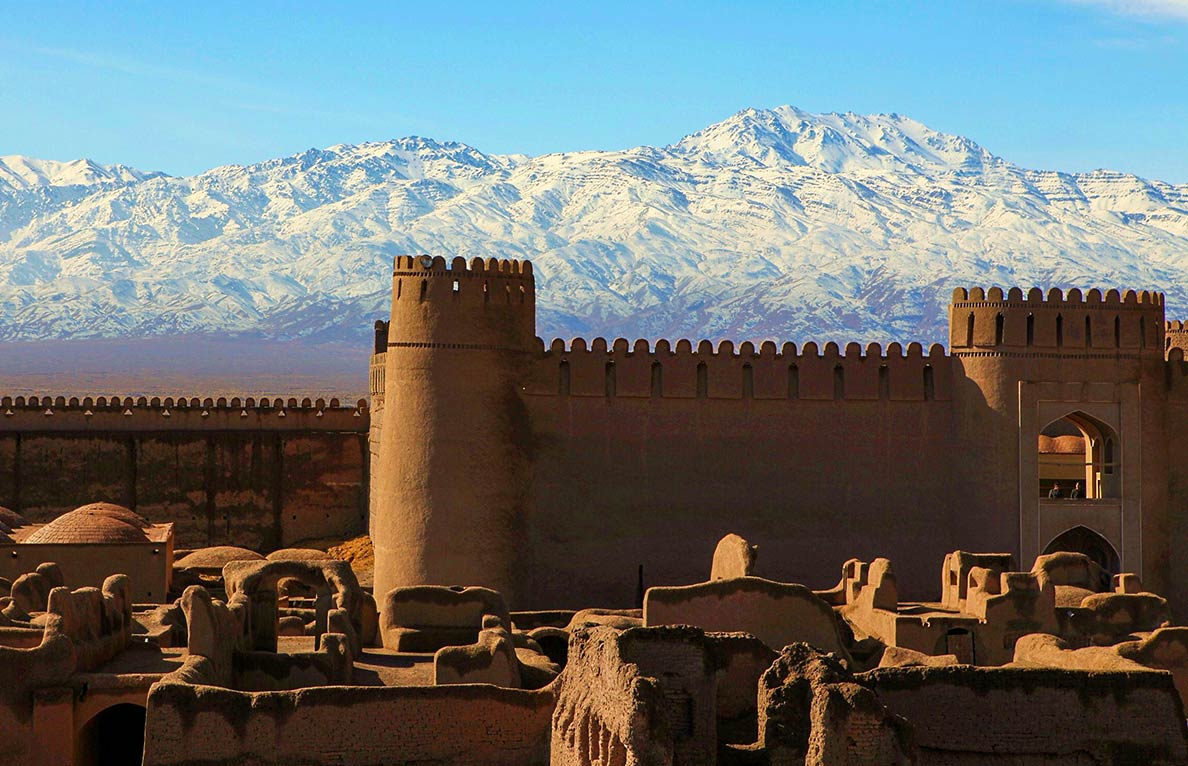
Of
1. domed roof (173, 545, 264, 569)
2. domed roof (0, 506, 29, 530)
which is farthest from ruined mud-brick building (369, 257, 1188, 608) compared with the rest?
domed roof (0, 506, 29, 530)

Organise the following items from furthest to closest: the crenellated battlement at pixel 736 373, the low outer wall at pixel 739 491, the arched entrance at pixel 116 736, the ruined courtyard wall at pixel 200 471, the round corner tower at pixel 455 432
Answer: the ruined courtyard wall at pixel 200 471, the crenellated battlement at pixel 736 373, the low outer wall at pixel 739 491, the round corner tower at pixel 455 432, the arched entrance at pixel 116 736

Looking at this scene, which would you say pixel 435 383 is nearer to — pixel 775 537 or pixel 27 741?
pixel 775 537

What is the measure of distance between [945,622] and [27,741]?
1190cm

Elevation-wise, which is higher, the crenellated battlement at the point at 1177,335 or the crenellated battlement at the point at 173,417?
the crenellated battlement at the point at 1177,335

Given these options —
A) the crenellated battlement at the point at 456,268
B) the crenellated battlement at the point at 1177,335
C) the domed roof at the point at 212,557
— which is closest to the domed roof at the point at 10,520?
the domed roof at the point at 212,557

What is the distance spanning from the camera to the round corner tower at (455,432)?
30031 millimetres

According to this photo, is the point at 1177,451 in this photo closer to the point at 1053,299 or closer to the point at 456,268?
the point at 1053,299

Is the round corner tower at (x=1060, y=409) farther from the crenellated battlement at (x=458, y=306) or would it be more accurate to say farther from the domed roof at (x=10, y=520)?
the domed roof at (x=10, y=520)

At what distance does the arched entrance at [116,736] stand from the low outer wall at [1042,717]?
8.38 meters

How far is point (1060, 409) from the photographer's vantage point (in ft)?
102

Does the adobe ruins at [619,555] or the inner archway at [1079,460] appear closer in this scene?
the adobe ruins at [619,555]

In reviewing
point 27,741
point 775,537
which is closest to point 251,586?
point 27,741

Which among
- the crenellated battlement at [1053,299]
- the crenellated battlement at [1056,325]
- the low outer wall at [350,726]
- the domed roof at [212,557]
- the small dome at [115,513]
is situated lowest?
the low outer wall at [350,726]

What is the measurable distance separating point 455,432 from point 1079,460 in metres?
13.6
